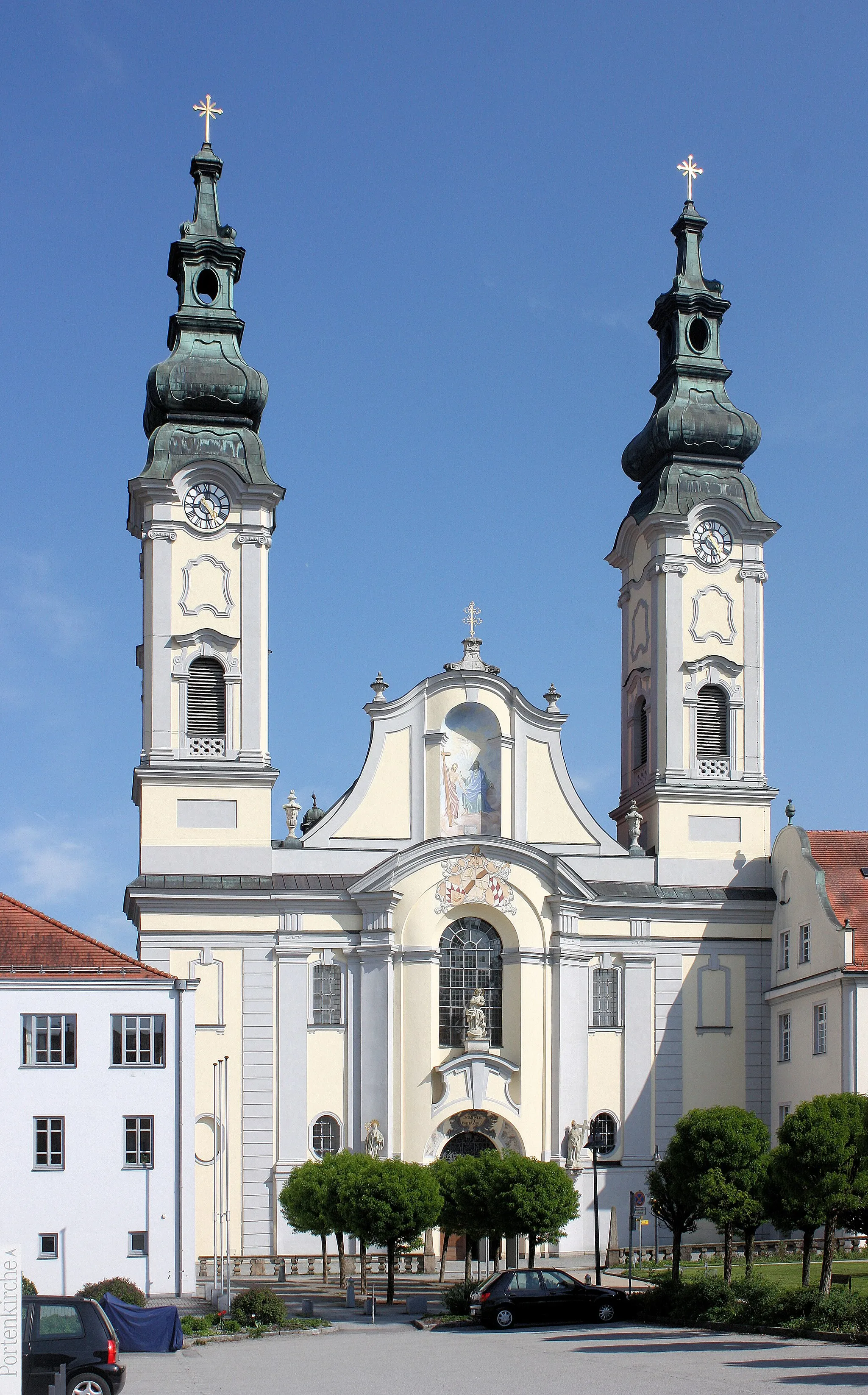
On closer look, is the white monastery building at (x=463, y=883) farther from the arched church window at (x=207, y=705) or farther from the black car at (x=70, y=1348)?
the black car at (x=70, y=1348)

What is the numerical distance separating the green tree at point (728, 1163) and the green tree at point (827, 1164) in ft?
9.58

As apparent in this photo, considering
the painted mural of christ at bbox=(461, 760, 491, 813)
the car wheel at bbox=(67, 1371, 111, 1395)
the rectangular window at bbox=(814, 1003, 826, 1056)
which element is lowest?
the car wheel at bbox=(67, 1371, 111, 1395)

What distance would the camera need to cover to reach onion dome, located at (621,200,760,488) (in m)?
54.6

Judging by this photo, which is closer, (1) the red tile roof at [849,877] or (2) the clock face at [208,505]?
(1) the red tile roof at [849,877]

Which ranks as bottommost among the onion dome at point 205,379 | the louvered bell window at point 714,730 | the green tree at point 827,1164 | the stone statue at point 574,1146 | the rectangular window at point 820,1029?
the stone statue at point 574,1146

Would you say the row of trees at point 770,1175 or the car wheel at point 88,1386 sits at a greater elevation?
the row of trees at point 770,1175

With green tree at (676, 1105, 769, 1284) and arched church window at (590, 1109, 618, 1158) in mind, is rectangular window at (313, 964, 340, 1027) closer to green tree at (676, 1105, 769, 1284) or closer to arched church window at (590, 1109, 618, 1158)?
arched church window at (590, 1109, 618, 1158)

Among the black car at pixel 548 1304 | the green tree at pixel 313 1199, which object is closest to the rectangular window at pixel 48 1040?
the green tree at pixel 313 1199

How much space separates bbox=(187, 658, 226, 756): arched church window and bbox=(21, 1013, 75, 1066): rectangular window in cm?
1101

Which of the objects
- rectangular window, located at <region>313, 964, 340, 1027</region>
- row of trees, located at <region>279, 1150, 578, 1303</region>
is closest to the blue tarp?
row of trees, located at <region>279, 1150, 578, 1303</region>

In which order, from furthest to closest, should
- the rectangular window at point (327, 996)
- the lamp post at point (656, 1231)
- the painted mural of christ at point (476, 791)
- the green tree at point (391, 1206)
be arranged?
the painted mural of christ at point (476, 791) < the rectangular window at point (327, 996) < the lamp post at point (656, 1231) < the green tree at point (391, 1206)

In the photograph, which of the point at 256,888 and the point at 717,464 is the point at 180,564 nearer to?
the point at 256,888

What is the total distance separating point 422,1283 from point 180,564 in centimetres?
1891

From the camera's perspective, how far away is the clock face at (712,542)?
53844 millimetres
